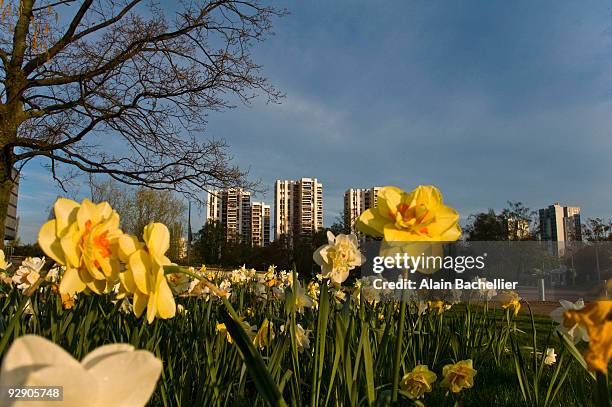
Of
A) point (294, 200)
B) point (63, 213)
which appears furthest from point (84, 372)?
point (294, 200)

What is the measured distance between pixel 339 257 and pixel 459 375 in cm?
56

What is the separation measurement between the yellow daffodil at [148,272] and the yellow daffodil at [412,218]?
41cm

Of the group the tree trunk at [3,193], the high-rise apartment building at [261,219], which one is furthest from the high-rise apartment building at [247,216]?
the tree trunk at [3,193]

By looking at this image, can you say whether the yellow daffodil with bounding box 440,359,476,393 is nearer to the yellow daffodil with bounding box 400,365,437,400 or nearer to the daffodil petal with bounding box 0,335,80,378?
the yellow daffodil with bounding box 400,365,437,400

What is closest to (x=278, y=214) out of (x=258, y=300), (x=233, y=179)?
(x=233, y=179)

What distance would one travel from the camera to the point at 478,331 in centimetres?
303

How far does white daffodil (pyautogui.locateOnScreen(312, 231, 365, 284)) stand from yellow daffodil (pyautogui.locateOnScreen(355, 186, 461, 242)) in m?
0.71

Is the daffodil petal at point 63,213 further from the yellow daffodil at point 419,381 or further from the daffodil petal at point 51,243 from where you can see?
the yellow daffodil at point 419,381

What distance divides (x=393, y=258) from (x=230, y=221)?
55.4 meters

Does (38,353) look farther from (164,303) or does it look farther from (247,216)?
(247,216)

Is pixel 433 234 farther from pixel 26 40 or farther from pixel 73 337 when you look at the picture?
pixel 26 40

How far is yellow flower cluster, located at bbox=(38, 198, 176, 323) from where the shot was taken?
780 mm

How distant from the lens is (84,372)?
384 millimetres

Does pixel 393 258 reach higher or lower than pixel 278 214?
lower
